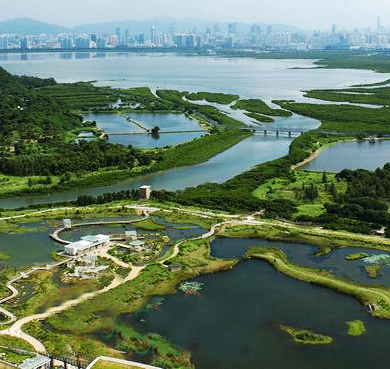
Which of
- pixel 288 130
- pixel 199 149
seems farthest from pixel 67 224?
pixel 288 130

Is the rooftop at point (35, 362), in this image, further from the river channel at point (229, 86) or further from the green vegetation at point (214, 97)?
the green vegetation at point (214, 97)

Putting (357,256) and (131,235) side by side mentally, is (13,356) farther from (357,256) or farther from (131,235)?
(357,256)

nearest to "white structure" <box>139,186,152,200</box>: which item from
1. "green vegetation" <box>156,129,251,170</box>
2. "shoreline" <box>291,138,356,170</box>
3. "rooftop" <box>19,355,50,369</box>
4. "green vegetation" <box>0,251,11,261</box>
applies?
"green vegetation" <box>156,129,251,170</box>

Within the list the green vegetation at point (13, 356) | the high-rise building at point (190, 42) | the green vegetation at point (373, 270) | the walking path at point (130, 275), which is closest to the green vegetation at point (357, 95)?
the walking path at point (130, 275)

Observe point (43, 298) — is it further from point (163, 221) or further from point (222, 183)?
point (222, 183)

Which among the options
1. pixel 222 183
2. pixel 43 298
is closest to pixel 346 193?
pixel 222 183

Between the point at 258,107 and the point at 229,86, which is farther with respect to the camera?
the point at 229,86

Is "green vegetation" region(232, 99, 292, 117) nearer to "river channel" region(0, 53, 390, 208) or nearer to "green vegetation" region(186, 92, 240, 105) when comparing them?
"river channel" region(0, 53, 390, 208)
